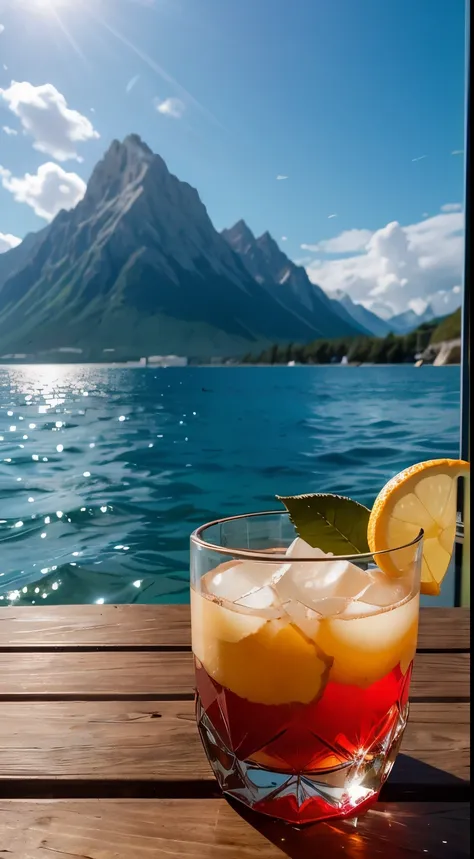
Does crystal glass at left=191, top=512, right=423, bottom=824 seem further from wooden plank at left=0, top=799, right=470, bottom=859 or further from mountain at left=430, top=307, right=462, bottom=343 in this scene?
mountain at left=430, top=307, right=462, bottom=343

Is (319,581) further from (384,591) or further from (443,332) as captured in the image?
(443,332)

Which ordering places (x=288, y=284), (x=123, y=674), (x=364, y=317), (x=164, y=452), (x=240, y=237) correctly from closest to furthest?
(x=123, y=674) < (x=164, y=452) < (x=364, y=317) < (x=240, y=237) < (x=288, y=284)

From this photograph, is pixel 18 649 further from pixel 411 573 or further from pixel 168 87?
pixel 168 87

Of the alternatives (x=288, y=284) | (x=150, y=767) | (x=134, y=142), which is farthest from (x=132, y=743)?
(x=134, y=142)

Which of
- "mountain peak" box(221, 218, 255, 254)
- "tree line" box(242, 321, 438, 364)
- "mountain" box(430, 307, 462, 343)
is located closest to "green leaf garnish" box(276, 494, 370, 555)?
"mountain" box(430, 307, 462, 343)

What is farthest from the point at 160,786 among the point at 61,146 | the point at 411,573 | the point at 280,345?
the point at 280,345

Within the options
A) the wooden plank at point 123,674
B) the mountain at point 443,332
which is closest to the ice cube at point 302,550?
the wooden plank at point 123,674
